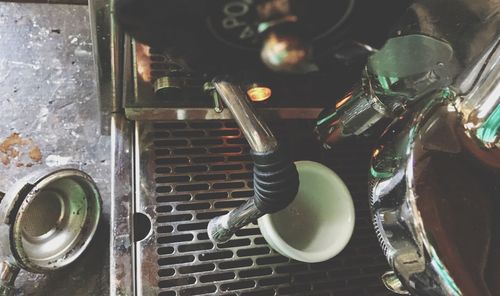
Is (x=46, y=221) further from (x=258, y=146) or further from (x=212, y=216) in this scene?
(x=258, y=146)

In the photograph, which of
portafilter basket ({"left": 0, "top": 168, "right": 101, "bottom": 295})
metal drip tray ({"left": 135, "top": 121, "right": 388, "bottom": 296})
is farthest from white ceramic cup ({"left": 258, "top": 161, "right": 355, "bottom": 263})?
portafilter basket ({"left": 0, "top": 168, "right": 101, "bottom": 295})

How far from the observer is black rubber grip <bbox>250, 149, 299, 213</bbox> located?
0.51 meters

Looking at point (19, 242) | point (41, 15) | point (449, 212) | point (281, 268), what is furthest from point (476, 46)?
point (41, 15)

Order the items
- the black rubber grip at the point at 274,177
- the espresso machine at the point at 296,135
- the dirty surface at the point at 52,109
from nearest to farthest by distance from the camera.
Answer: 1. the espresso machine at the point at 296,135
2. the black rubber grip at the point at 274,177
3. the dirty surface at the point at 52,109

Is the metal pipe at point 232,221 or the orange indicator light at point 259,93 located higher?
the orange indicator light at point 259,93

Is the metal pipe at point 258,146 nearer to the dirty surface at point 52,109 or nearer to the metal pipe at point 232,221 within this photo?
the metal pipe at point 232,221

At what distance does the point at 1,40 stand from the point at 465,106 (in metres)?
0.69

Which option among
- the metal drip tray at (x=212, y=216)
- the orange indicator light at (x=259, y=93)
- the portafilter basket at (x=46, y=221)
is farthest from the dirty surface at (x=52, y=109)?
the orange indicator light at (x=259, y=93)

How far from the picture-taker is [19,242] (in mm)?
627

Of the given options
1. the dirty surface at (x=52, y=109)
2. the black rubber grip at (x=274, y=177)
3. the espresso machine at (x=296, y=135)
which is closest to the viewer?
the espresso machine at (x=296, y=135)

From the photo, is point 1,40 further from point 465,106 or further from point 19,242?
point 465,106

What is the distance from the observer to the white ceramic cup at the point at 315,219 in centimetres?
63

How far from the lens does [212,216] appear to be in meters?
0.66

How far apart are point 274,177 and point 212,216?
0.57 ft
